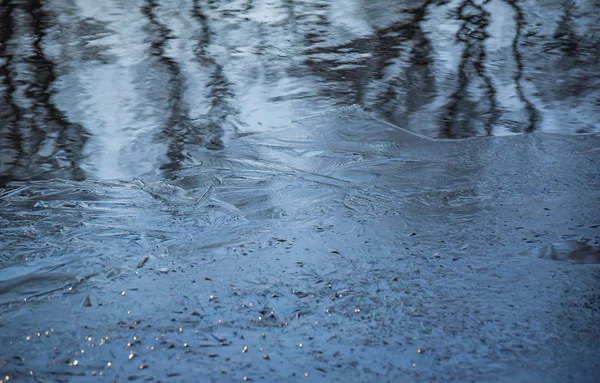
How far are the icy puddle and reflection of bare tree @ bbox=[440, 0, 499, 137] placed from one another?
37 centimetres

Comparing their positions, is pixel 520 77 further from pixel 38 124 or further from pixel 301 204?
pixel 38 124

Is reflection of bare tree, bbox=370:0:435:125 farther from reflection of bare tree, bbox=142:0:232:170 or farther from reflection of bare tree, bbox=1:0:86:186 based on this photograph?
reflection of bare tree, bbox=1:0:86:186

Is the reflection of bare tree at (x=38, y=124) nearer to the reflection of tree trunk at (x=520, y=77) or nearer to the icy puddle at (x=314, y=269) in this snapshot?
the icy puddle at (x=314, y=269)

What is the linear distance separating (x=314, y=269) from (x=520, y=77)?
3019mm

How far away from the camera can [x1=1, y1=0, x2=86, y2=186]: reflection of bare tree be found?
3.61 meters

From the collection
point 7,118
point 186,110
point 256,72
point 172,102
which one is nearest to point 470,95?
point 256,72

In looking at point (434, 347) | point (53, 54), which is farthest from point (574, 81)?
point (53, 54)

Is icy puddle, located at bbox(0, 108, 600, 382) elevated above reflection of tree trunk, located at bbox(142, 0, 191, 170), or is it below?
above

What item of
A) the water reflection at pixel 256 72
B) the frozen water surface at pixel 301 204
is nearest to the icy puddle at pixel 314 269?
the frozen water surface at pixel 301 204

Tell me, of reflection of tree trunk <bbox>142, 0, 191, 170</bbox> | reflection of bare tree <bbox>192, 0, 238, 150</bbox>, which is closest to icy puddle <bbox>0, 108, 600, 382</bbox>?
reflection of tree trunk <bbox>142, 0, 191, 170</bbox>

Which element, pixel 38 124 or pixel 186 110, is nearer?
pixel 38 124

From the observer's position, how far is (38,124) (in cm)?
423

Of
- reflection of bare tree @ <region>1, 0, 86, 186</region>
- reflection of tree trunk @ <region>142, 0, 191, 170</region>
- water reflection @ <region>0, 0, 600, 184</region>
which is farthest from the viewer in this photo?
water reflection @ <region>0, 0, 600, 184</region>

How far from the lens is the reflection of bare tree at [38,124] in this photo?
3607 mm
